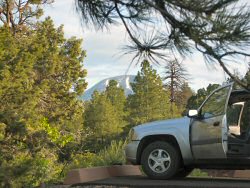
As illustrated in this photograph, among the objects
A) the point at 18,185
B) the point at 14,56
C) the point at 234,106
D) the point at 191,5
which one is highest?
the point at 14,56

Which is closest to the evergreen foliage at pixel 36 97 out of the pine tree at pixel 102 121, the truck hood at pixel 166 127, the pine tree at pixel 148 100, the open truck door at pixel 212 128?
the truck hood at pixel 166 127

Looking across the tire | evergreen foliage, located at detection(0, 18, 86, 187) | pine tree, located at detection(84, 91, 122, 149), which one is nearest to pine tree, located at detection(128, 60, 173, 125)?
pine tree, located at detection(84, 91, 122, 149)

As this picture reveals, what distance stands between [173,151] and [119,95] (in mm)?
68019

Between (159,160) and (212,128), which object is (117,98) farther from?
(212,128)

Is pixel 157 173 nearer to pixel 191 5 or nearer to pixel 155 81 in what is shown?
pixel 191 5

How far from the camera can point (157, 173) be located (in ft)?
33.9

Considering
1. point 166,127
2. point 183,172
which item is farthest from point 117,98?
point 166,127

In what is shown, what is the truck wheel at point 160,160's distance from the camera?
33.6 feet

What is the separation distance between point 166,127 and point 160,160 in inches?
25.6

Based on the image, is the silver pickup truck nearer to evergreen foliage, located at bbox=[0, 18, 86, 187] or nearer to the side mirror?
the side mirror

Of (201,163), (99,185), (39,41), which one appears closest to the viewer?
(99,185)

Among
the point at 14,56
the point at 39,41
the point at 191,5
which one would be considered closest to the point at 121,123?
the point at 39,41

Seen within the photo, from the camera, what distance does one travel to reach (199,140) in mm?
10148

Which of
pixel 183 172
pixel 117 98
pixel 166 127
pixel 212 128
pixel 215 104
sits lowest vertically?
pixel 183 172
